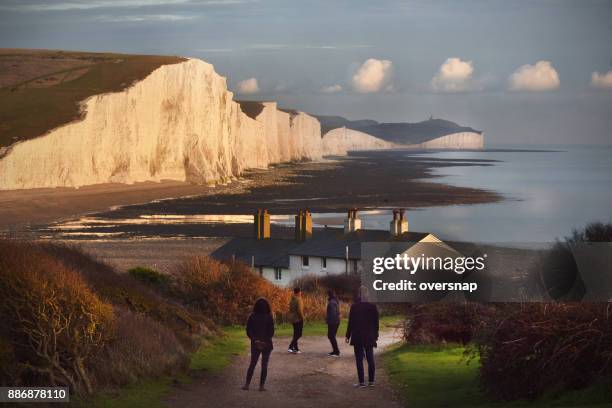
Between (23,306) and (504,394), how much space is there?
571 cm

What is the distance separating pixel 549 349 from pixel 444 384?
2466 mm

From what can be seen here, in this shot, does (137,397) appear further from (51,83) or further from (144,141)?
(51,83)

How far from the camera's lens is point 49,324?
12.9 metres

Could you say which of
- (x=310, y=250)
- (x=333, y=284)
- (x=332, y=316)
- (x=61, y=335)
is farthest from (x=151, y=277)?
(x=61, y=335)

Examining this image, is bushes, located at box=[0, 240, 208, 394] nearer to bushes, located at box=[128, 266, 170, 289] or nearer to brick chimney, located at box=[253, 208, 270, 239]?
bushes, located at box=[128, 266, 170, 289]

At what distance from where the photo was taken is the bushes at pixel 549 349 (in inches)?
437

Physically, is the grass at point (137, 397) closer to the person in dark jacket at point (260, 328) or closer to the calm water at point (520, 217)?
the person in dark jacket at point (260, 328)

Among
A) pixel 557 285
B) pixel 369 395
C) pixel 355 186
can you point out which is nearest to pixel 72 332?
pixel 369 395

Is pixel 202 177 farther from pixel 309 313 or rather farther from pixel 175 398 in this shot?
pixel 175 398

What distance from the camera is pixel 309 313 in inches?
933

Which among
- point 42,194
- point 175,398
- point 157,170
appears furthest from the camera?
point 157,170

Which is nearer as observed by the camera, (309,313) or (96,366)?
(96,366)

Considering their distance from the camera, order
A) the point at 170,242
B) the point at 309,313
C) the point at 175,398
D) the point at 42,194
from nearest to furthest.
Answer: the point at 175,398 → the point at 309,313 → the point at 170,242 → the point at 42,194

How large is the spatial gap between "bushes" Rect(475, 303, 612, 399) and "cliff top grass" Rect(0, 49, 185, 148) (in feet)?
212
